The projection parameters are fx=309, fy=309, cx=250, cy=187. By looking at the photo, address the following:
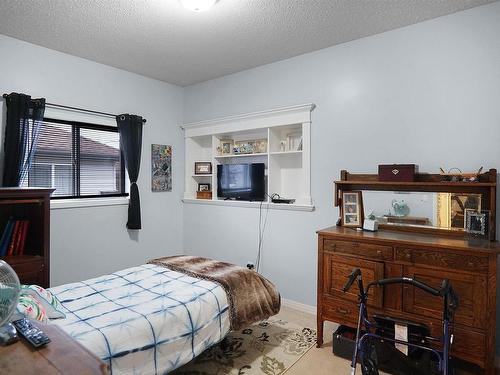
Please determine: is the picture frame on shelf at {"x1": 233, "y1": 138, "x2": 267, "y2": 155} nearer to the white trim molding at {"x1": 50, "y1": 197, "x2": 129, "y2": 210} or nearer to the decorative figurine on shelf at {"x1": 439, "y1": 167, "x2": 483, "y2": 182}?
the white trim molding at {"x1": 50, "y1": 197, "x2": 129, "y2": 210}

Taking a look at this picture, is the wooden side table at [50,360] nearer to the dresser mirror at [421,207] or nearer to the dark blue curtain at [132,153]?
the dresser mirror at [421,207]

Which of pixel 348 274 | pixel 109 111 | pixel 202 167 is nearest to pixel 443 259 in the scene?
pixel 348 274

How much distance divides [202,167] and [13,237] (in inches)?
90.1

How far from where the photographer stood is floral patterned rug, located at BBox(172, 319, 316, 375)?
227cm

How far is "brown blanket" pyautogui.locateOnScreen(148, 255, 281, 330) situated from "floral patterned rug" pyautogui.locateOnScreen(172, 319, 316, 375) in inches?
11.2

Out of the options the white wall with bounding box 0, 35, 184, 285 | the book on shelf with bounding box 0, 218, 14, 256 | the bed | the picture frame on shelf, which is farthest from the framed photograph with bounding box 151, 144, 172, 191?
the bed

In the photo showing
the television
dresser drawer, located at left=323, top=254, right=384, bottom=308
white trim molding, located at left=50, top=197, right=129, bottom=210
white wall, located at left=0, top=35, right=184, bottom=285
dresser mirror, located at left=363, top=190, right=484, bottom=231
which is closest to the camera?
Answer: dresser drawer, located at left=323, top=254, right=384, bottom=308

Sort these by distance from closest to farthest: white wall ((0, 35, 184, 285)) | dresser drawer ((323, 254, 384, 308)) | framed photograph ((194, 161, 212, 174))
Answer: dresser drawer ((323, 254, 384, 308)) → white wall ((0, 35, 184, 285)) → framed photograph ((194, 161, 212, 174))

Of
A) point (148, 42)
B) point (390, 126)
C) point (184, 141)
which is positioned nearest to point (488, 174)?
point (390, 126)

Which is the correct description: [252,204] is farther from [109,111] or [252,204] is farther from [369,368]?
[369,368]

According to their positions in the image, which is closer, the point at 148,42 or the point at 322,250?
the point at 322,250

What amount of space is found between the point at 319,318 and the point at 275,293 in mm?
419

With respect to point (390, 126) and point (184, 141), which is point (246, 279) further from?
point (184, 141)

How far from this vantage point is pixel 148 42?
9.95 feet
